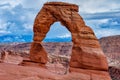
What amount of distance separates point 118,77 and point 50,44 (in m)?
94.6

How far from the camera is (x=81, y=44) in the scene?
39.3 meters

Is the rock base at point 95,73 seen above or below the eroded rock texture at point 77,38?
below

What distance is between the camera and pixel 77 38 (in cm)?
3994

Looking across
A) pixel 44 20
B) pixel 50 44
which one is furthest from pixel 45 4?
pixel 50 44

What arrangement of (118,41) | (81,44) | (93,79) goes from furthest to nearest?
(118,41) < (81,44) < (93,79)

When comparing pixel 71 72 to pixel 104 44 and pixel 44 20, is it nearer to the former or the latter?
pixel 44 20

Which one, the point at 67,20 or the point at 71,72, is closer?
the point at 71,72

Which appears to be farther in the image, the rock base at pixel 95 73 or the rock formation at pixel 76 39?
the rock formation at pixel 76 39

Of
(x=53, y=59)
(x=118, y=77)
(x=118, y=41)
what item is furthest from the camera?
(x=118, y=41)

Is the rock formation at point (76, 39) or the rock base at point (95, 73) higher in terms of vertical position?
the rock formation at point (76, 39)

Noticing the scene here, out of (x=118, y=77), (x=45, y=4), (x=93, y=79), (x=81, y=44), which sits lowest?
(x=118, y=77)

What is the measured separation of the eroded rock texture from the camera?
126 feet

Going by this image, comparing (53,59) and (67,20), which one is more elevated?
(67,20)

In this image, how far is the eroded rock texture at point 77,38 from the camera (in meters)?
38.3
